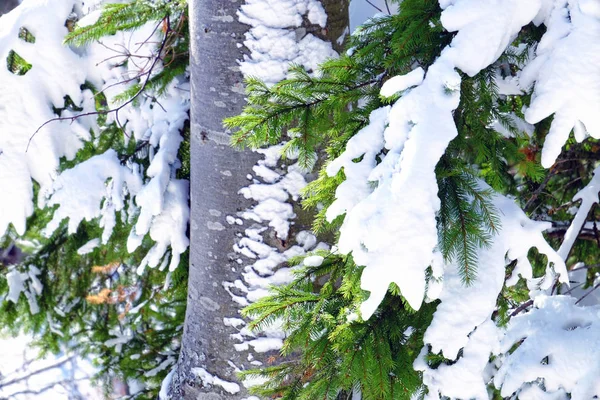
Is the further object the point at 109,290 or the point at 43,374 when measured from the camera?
the point at 43,374

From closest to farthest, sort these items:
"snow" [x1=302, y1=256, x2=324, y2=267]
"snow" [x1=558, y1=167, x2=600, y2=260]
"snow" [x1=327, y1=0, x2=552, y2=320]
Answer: "snow" [x1=327, y1=0, x2=552, y2=320] < "snow" [x1=302, y1=256, x2=324, y2=267] < "snow" [x1=558, y1=167, x2=600, y2=260]

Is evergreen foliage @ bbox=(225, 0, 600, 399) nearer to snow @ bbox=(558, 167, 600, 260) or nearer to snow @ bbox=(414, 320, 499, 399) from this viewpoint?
snow @ bbox=(414, 320, 499, 399)

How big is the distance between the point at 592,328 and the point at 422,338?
50 centimetres

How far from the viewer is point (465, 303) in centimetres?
132

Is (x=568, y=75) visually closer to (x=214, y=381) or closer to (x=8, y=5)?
(x=214, y=381)

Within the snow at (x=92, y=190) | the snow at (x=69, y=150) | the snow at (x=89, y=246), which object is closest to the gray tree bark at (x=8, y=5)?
the snow at (x=69, y=150)

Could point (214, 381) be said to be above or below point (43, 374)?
below

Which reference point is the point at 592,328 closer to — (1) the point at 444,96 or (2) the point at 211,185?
(1) the point at 444,96

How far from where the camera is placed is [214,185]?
1.88 meters

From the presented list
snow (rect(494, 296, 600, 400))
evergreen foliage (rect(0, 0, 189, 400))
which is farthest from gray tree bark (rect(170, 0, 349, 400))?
snow (rect(494, 296, 600, 400))

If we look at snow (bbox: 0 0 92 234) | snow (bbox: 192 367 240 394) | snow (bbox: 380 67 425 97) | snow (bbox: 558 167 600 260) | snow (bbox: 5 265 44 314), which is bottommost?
snow (bbox: 192 367 240 394)

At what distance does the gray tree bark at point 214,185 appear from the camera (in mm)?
1761

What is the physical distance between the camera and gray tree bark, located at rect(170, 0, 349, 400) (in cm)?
176

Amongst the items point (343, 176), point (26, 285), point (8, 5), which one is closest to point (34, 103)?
point (26, 285)
